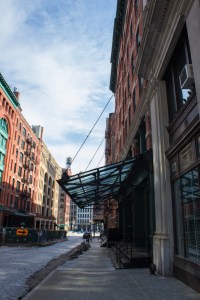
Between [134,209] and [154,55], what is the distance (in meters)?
9.18

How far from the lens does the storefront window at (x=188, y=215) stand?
7.65m

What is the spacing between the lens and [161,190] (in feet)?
32.9

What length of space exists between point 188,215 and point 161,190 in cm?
183

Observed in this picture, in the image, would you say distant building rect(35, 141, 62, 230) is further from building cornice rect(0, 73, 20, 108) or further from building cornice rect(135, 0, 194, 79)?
building cornice rect(135, 0, 194, 79)

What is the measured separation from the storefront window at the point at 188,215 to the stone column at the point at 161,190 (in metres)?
0.34

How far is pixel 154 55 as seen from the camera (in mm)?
11367

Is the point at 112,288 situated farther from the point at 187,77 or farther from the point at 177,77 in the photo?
the point at 177,77

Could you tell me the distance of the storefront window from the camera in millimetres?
7645

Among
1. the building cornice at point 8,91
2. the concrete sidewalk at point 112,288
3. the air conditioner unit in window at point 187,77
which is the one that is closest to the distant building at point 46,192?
the building cornice at point 8,91

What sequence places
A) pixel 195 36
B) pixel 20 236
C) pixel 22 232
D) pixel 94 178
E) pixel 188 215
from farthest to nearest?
pixel 22 232 → pixel 20 236 → pixel 94 178 → pixel 188 215 → pixel 195 36

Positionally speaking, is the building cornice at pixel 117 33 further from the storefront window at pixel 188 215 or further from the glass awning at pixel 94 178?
the storefront window at pixel 188 215

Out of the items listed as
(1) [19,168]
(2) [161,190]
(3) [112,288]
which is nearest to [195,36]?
(2) [161,190]

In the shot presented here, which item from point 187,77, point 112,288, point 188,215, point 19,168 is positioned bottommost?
point 112,288

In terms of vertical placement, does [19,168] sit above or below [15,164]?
below
